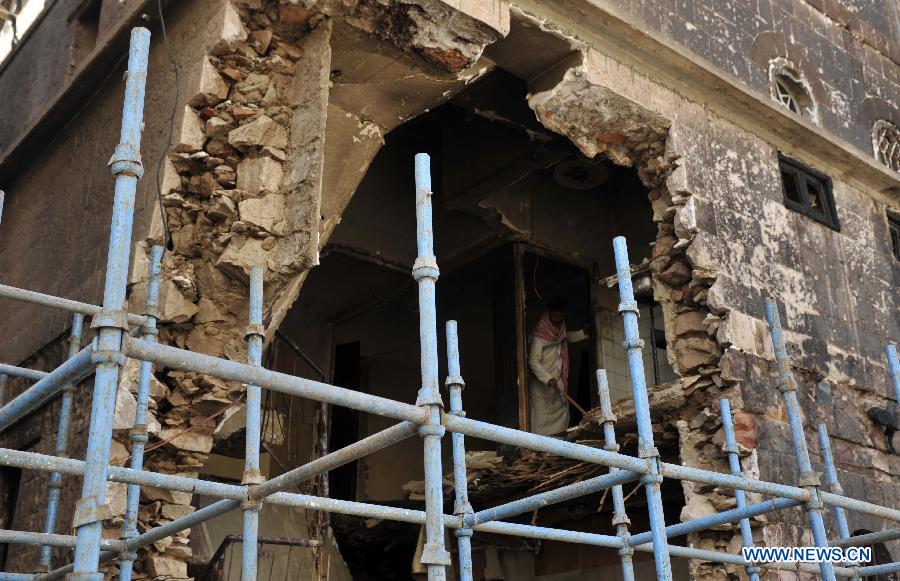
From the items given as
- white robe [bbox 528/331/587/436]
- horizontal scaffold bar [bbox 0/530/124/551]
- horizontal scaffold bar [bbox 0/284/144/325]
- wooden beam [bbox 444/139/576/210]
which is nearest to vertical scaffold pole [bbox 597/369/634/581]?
horizontal scaffold bar [bbox 0/530/124/551]

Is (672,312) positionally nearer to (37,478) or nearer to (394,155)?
(394,155)

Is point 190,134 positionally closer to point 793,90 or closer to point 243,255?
point 243,255

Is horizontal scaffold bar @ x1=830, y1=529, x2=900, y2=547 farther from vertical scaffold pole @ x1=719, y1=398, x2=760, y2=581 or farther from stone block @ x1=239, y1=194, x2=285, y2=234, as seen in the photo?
stone block @ x1=239, y1=194, x2=285, y2=234

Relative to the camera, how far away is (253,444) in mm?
4672

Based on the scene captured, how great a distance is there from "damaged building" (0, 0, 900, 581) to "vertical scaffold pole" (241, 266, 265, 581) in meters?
0.68

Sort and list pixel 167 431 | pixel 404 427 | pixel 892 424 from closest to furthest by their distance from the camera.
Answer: pixel 404 427 < pixel 167 431 < pixel 892 424

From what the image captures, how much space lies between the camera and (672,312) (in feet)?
26.8

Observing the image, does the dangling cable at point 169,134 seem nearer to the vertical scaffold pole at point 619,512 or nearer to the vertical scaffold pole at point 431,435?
the vertical scaffold pole at point 619,512

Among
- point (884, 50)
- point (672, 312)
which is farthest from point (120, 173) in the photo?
point (884, 50)

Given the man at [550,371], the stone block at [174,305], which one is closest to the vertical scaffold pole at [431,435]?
the stone block at [174,305]

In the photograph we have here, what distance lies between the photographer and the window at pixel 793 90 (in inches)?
378

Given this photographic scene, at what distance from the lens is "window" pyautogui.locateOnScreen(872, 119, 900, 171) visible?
10.4m

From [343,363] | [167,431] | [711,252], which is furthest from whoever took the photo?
[343,363]

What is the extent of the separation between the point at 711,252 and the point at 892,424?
7.78 feet
